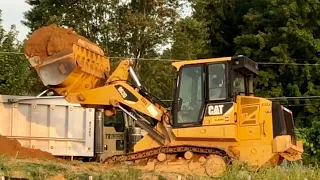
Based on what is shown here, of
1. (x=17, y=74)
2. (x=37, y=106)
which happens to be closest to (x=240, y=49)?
(x=17, y=74)

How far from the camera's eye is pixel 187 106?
15852 millimetres

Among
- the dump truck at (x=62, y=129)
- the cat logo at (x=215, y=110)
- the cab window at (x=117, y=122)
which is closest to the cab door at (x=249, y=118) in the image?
the cat logo at (x=215, y=110)

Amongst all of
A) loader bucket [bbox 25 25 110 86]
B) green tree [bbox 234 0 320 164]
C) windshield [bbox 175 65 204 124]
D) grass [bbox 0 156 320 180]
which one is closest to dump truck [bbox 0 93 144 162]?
loader bucket [bbox 25 25 110 86]

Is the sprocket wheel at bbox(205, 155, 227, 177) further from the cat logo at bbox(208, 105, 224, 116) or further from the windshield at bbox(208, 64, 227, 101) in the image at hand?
the windshield at bbox(208, 64, 227, 101)

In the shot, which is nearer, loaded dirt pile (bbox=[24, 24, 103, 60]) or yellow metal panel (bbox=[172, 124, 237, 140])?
yellow metal panel (bbox=[172, 124, 237, 140])

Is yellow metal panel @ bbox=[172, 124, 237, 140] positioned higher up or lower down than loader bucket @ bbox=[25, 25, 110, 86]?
lower down

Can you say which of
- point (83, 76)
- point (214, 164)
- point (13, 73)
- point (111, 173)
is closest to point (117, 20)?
point (13, 73)

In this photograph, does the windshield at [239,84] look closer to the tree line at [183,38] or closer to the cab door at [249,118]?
the cab door at [249,118]

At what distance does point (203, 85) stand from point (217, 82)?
0.33 metres

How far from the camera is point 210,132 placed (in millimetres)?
15641

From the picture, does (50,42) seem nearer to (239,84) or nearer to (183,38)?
(239,84)

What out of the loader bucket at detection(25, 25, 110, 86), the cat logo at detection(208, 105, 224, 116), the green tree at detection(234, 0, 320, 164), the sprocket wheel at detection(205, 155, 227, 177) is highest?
the green tree at detection(234, 0, 320, 164)

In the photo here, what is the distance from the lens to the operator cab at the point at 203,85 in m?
15.6

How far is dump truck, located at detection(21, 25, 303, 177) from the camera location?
15.6 metres
